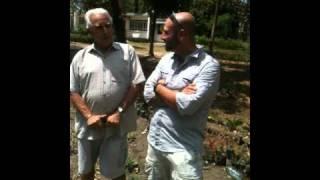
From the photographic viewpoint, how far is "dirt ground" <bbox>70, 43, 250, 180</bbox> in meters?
4.65

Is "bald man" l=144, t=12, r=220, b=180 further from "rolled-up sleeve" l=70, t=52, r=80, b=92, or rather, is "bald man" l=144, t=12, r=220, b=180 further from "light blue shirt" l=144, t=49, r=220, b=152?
"rolled-up sleeve" l=70, t=52, r=80, b=92

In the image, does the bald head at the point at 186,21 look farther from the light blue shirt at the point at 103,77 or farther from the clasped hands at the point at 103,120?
the clasped hands at the point at 103,120

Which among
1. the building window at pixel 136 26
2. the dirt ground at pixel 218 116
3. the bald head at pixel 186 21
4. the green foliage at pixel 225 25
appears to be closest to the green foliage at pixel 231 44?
the green foliage at pixel 225 25

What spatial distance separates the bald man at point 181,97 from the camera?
2725 mm

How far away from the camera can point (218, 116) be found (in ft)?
24.7

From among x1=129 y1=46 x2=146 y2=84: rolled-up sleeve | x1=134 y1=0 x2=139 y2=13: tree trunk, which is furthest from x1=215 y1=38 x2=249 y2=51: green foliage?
x1=129 y1=46 x2=146 y2=84: rolled-up sleeve

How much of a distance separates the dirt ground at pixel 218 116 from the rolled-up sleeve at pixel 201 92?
5.81 ft

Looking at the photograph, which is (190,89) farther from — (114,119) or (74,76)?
(74,76)

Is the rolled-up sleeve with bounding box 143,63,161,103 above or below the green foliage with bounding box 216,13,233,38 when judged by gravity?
below

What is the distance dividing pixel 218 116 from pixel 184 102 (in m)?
4.91

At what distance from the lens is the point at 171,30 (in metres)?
2.76

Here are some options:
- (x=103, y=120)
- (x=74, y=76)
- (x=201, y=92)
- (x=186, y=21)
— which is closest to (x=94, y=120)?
(x=103, y=120)
